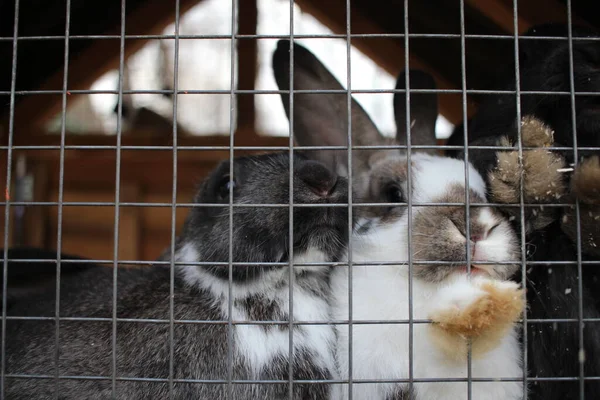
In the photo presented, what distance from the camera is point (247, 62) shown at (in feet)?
15.4

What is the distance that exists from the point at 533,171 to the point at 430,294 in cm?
56

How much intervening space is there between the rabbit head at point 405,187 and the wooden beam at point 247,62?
1.43 metres

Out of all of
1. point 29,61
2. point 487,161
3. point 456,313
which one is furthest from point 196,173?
point 456,313

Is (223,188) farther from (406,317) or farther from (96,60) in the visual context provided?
(96,60)

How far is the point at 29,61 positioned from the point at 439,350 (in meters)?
2.52

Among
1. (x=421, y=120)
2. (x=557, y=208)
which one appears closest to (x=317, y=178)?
(x=557, y=208)

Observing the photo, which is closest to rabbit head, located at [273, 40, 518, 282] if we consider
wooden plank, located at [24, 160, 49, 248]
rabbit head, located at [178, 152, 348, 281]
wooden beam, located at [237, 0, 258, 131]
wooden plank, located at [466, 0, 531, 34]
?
rabbit head, located at [178, 152, 348, 281]

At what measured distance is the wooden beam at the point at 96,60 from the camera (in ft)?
12.5

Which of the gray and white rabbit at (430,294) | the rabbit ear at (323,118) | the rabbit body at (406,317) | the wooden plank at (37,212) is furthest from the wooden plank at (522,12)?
the wooden plank at (37,212)

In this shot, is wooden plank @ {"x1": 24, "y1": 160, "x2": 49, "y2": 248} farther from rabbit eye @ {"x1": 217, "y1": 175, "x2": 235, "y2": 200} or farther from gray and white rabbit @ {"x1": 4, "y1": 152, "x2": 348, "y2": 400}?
rabbit eye @ {"x1": 217, "y1": 175, "x2": 235, "y2": 200}

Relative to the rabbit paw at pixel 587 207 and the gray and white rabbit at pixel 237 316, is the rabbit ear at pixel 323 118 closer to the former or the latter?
the gray and white rabbit at pixel 237 316

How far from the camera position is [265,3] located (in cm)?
424

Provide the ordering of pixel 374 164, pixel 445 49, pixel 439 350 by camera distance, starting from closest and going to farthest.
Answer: pixel 439 350
pixel 374 164
pixel 445 49

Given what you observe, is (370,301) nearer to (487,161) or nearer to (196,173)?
(487,161)
